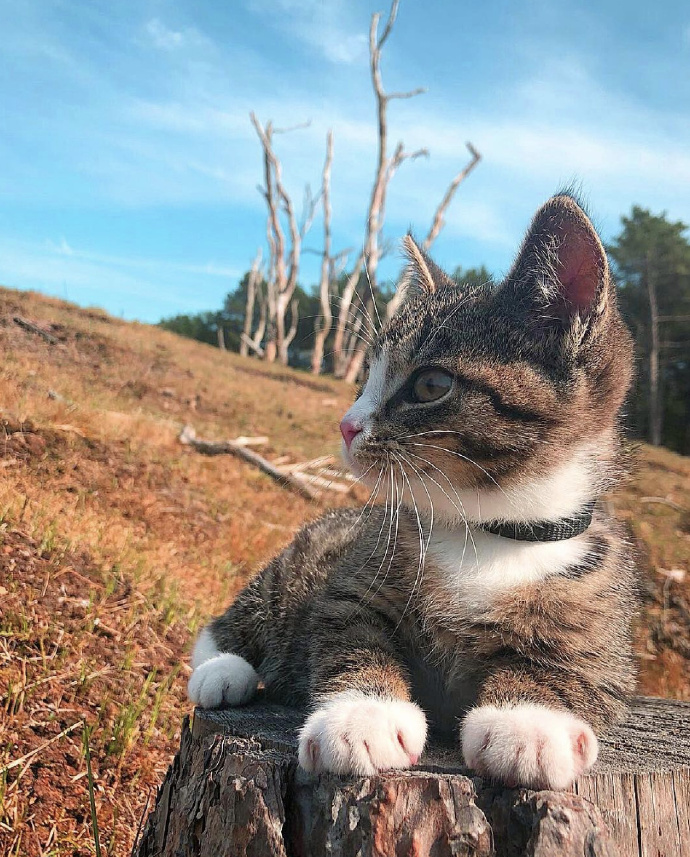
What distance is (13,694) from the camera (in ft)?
8.93

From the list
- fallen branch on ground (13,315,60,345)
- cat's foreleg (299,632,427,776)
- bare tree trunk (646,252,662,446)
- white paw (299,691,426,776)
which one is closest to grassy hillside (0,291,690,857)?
fallen branch on ground (13,315,60,345)

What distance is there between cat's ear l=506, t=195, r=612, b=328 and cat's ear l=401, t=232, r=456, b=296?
0.64 m

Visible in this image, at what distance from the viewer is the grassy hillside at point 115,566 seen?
8.70 feet

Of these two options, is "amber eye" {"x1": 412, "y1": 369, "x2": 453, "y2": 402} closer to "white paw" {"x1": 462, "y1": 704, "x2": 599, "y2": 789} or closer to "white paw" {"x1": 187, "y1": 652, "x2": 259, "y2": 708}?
"white paw" {"x1": 462, "y1": 704, "x2": 599, "y2": 789}

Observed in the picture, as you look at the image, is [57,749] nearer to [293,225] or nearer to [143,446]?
[143,446]

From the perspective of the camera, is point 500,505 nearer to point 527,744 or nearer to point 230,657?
point 527,744

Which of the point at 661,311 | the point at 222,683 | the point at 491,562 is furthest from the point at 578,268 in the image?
the point at 661,311

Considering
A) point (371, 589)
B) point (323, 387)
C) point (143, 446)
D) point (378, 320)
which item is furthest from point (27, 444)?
point (323, 387)

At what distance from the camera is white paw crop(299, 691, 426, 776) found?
4.69 feet

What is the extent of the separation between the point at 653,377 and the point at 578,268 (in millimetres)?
20349

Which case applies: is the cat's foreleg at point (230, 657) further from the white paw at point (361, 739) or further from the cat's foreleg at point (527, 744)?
the cat's foreleg at point (527, 744)

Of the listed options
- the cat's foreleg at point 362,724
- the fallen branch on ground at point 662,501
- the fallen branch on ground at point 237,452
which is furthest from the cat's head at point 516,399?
the fallen branch on ground at point 662,501

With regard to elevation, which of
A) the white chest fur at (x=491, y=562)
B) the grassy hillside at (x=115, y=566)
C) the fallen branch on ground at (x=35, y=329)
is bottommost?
the grassy hillside at (x=115, y=566)

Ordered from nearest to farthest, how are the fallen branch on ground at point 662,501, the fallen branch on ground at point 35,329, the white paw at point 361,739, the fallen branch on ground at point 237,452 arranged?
the white paw at point 361,739
the fallen branch on ground at point 237,452
the fallen branch on ground at point 662,501
the fallen branch on ground at point 35,329
